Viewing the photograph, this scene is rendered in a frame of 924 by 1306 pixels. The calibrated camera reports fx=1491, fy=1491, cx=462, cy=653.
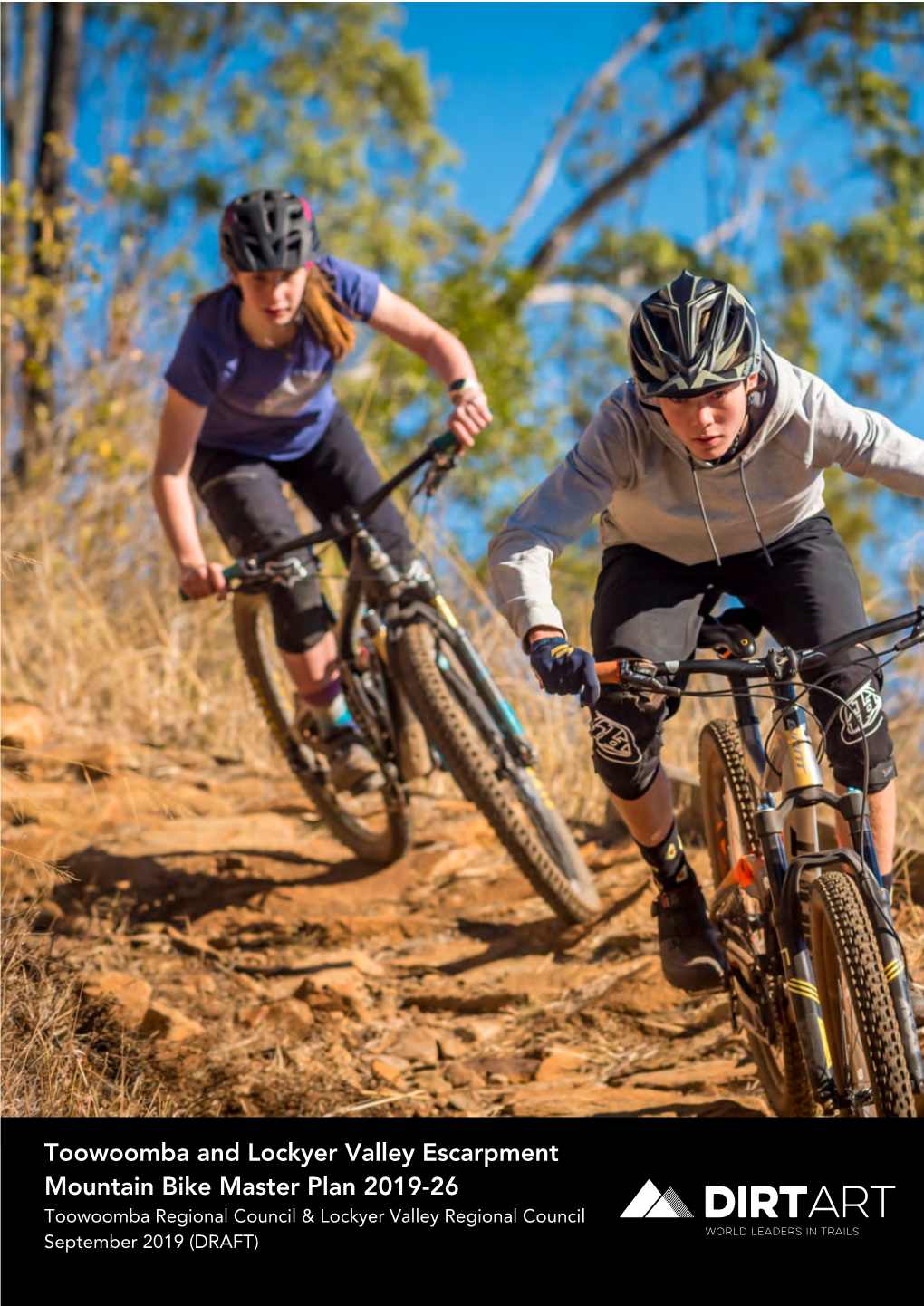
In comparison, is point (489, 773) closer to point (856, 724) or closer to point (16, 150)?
point (856, 724)

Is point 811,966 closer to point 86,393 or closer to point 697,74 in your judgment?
point 86,393

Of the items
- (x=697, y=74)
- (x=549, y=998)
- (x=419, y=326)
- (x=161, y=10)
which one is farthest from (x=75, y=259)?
(x=697, y=74)

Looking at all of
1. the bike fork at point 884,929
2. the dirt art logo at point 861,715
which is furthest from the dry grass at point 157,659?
the bike fork at point 884,929

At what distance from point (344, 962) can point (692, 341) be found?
2822mm

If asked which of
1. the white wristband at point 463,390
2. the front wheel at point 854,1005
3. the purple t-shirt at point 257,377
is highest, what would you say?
the purple t-shirt at point 257,377

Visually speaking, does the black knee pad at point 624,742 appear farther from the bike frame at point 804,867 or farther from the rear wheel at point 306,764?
the rear wheel at point 306,764

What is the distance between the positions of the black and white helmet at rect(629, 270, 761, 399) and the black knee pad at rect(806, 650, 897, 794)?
0.71m

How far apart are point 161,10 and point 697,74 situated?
24.5 feet

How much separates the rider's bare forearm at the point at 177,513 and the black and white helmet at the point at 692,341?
7.00 feet

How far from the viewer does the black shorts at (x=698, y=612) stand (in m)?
3.61

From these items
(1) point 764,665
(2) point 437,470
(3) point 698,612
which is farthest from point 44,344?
(1) point 764,665

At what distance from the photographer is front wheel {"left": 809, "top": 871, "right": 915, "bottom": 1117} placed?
114 inches

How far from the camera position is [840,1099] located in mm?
3131
